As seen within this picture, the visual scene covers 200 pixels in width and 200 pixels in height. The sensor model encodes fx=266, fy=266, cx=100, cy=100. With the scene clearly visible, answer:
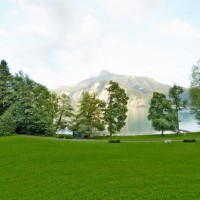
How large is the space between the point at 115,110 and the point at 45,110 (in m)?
16.1

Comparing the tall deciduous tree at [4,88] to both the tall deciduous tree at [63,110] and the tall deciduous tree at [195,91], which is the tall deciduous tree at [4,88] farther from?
the tall deciduous tree at [195,91]

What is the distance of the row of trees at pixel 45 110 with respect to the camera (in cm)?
5569

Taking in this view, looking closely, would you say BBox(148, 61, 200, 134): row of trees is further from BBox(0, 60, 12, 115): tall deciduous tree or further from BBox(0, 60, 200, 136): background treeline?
BBox(0, 60, 12, 115): tall deciduous tree

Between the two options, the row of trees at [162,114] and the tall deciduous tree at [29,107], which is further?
the row of trees at [162,114]

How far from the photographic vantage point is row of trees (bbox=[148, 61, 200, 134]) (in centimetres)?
5997

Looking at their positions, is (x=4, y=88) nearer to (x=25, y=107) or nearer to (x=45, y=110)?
(x=25, y=107)

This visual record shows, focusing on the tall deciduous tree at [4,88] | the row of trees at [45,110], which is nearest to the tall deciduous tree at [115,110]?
the row of trees at [45,110]

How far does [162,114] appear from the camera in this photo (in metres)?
61.1

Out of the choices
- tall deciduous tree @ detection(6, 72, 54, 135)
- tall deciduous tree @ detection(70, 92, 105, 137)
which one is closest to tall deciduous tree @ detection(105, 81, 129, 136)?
tall deciduous tree @ detection(70, 92, 105, 137)

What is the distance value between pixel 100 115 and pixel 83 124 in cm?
505

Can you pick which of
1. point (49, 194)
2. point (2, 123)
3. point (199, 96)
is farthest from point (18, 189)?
point (199, 96)

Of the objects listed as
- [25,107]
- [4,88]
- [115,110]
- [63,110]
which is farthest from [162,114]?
[4,88]

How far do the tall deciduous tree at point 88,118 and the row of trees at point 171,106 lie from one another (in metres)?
11.8

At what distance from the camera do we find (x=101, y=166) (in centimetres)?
2245
